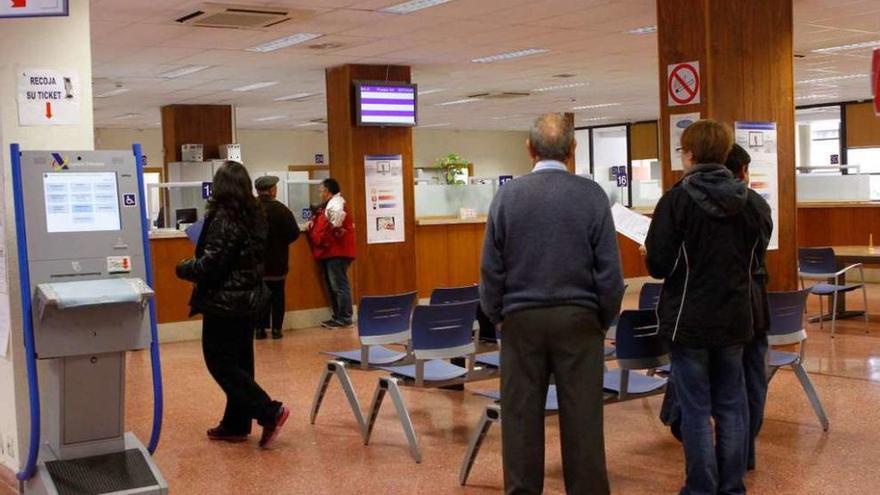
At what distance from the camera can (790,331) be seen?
216 inches

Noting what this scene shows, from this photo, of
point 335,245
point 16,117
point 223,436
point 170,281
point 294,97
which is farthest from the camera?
point 294,97

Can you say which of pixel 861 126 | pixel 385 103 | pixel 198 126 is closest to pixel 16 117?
pixel 385 103

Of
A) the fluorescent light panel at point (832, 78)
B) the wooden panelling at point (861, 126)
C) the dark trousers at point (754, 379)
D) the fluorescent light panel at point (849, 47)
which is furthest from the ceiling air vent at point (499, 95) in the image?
the dark trousers at point (754, 379)

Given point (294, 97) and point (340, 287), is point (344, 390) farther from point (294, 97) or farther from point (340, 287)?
point (294, 97)

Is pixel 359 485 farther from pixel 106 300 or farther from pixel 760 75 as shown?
pixel 760 75

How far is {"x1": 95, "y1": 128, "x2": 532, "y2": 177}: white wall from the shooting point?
20969mm

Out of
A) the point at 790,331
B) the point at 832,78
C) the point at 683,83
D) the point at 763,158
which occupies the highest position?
the point at 832,78

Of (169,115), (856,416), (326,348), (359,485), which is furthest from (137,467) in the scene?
(169,115)

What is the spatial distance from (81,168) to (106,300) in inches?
23.0

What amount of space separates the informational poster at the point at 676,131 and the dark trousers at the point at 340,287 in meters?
3.96

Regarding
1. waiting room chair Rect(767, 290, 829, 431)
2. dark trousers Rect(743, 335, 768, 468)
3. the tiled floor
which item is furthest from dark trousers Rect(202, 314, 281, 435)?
waiting room chair Rect(767, 290, 829, 431)

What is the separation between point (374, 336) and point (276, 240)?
352 cm

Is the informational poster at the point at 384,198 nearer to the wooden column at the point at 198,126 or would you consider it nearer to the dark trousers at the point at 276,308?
the dark trousers at the point at 276,308

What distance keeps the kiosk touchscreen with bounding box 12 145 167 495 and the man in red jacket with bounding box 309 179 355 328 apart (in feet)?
19.9
